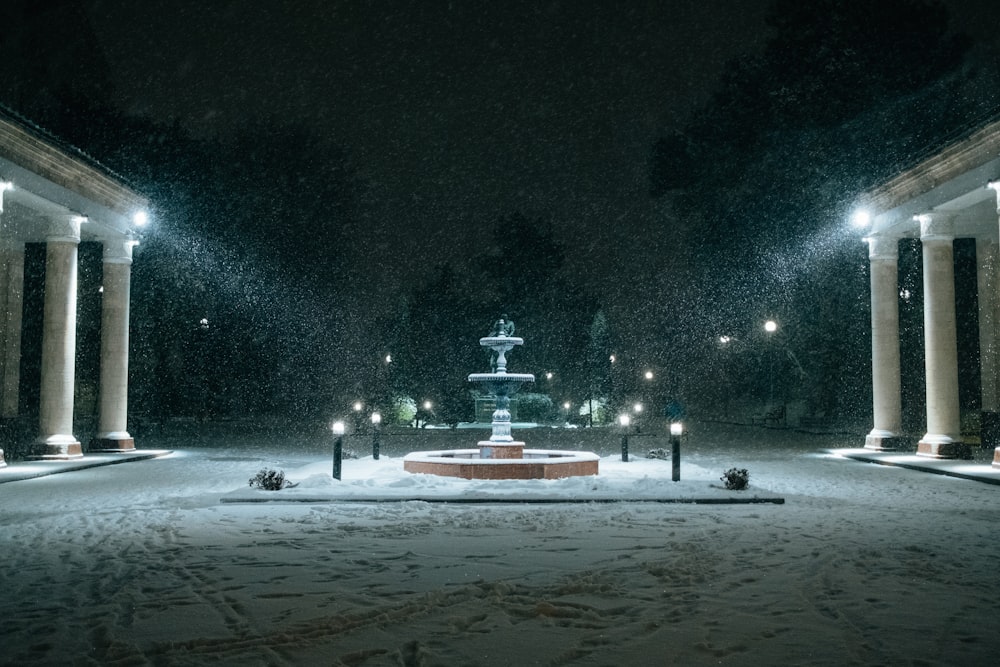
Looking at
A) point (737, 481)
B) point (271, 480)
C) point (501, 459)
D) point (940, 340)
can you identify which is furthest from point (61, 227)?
point (940, 340)

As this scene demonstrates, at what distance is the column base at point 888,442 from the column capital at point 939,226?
607 centimetres

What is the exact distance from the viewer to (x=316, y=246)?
4462 centimetres

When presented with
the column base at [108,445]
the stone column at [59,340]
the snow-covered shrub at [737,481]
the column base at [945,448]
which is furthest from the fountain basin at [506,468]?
the column base at [108,445]

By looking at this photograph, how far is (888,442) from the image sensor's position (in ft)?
80.1

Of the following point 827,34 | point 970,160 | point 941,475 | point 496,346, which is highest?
point 827,34

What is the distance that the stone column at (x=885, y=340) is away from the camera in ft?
82.0

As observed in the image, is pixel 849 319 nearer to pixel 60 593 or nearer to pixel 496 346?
pixel 496 346

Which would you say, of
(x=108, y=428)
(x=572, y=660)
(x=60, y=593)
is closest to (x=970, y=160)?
(x=572, y=660)

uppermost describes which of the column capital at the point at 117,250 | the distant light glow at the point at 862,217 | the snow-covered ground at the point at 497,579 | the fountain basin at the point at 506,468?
the distant light glow at the point at 862,217

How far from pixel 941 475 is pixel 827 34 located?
27.0 metres

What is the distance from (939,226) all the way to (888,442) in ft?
21.5

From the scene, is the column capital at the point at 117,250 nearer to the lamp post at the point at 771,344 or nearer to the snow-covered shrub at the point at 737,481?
the snow-covered shrub at the point at 737,481

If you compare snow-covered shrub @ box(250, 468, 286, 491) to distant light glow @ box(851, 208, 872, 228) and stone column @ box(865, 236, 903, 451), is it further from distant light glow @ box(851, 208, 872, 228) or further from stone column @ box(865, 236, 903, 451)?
distant light glow @ box(851, 208, 872, 228)

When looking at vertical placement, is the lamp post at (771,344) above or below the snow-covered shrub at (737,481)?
above
